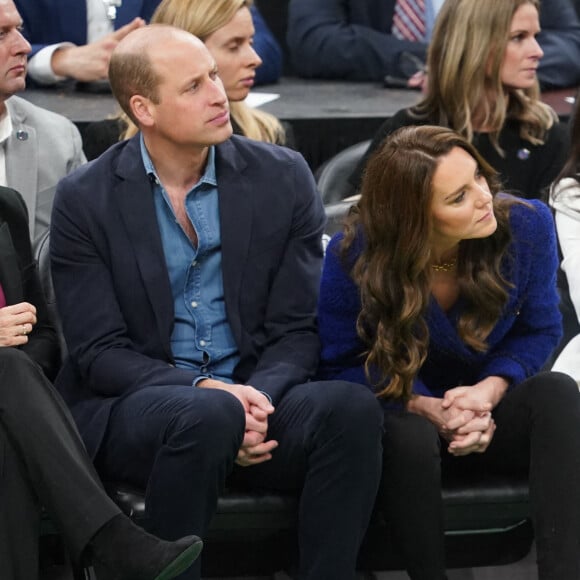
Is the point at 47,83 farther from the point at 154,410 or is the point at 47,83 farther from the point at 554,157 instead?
the point at 154,410

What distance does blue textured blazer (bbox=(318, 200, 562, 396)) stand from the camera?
3.01 metres

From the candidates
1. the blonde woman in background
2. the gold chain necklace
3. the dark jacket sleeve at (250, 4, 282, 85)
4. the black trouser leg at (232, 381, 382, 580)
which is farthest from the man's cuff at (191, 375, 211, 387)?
the dark jacket sleeve at (250, 4, 282, 85)

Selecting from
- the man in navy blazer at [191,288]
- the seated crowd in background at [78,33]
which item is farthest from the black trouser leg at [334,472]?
the seated crowd in background at [78,33]

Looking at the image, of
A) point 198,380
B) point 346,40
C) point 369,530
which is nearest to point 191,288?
point 198,380

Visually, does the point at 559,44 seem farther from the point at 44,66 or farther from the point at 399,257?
the point at 399,257

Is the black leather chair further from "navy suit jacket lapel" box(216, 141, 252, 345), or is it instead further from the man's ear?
the man's ear

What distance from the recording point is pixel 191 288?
3.11 meters

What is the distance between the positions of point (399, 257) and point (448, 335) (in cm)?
20

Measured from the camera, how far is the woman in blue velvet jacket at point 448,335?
110 inches

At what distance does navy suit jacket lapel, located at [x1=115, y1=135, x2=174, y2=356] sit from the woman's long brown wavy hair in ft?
1.32

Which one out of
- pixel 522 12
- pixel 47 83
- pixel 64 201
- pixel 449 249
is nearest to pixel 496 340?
pixel 449 249

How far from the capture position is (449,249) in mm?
3064

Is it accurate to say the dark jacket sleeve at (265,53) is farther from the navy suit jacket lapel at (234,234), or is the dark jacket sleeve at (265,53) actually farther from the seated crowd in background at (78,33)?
the navy suit jacket lapel at (234,234)

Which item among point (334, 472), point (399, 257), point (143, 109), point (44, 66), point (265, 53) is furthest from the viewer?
point (265, 53)
